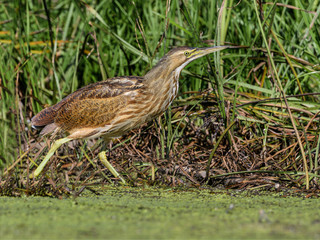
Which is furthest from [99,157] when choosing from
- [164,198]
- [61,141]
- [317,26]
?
[317,26]

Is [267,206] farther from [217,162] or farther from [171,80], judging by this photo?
[171,80]

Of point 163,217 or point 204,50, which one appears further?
point 204,50

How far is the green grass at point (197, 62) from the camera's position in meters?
3.31

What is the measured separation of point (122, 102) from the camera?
3271mm

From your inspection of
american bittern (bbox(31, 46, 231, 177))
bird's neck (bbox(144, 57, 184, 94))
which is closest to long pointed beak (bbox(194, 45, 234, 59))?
american bittern (bbox(31, 46, 231, 177))

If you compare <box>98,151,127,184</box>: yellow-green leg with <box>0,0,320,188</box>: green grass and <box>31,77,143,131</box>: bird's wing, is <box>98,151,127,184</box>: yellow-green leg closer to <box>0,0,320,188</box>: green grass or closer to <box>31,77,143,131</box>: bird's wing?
<box>31,77,143,131</box>: bird's wing

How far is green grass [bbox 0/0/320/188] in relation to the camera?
331 centimetres

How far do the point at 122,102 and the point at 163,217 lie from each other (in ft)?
4.35

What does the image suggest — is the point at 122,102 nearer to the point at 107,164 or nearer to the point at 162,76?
the point at 162,76

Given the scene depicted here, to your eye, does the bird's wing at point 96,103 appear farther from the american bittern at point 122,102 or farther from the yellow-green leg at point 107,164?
the yellow-green leg at point 107,164

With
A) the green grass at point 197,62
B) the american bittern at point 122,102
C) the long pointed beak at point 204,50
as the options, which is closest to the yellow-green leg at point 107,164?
the american bittern at point 122,102

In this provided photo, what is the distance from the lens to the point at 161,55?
364cm

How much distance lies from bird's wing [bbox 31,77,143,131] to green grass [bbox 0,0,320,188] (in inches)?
10.0

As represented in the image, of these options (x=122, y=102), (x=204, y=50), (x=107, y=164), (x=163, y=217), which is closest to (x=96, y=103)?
(x=122, y=102)
